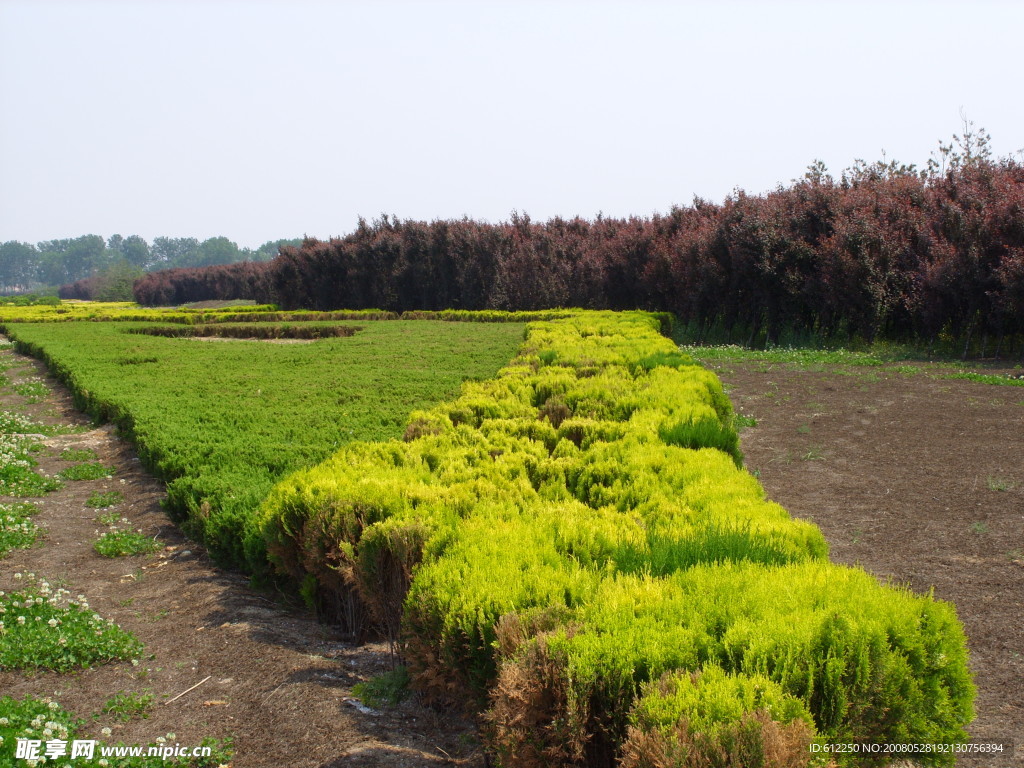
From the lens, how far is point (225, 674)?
14.0 feet

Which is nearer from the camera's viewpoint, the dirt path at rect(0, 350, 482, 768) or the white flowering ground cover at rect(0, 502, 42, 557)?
the dirt path at rect(0, 350, 482, 768)

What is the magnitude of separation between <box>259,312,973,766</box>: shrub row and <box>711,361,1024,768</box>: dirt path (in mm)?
1127

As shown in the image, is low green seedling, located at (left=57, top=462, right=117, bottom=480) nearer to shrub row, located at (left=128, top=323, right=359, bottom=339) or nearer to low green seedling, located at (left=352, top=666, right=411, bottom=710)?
low green seedling, located at (left=352, top=666, right=411, bottom=710)

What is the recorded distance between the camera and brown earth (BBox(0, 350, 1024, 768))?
365 centimetres

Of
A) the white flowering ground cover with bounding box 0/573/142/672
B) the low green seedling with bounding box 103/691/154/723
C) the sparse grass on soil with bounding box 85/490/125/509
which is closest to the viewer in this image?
the low green seedling with bounding box 103/691/154/723

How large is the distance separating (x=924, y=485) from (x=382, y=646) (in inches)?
198

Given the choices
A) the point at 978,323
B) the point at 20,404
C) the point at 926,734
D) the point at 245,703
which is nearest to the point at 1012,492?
the point at 926,734

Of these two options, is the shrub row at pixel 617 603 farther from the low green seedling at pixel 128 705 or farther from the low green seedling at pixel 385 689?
the low green seedling at pixel 128 705

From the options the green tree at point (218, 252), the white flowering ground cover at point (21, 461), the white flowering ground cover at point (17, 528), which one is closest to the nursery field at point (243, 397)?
the white flowering ground cover at point (21, 461)

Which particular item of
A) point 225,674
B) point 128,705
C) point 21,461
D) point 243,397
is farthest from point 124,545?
point 243,397

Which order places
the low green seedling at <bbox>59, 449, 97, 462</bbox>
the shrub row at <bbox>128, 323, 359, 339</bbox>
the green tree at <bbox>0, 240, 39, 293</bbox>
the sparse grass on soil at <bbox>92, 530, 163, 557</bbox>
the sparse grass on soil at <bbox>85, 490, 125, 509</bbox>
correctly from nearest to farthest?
the sparse grass on soil at <bbox>92, 530, 163, 557</bbox> < the sparse grass on soil at <bbox>85, 490, 125, 509</bbox> < the low green seedling at <bbox>59, 449, 97, 462</bbox> < the shrub row at <bbox>128, 323, 359, 339</bbox> < the green tree at <bbox>0, 240, 39, 293</bbox>

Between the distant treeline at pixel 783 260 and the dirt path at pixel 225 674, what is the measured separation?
49.7 feet

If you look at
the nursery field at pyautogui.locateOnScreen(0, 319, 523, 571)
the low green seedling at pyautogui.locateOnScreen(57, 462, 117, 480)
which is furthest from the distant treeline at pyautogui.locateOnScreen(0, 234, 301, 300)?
the low green seedling at pyautogui.locateOnScreen(57, 462, 117, 480)

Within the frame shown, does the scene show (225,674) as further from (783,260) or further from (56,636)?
(783,260)
